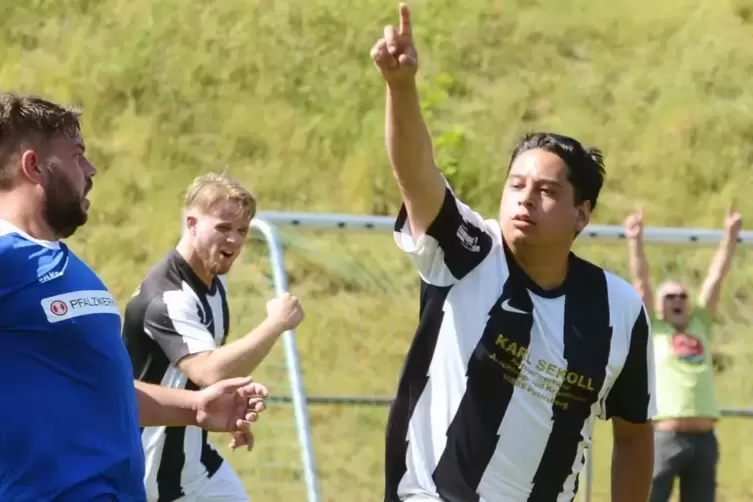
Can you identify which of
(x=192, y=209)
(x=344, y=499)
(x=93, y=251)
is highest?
(x=192, y=209)

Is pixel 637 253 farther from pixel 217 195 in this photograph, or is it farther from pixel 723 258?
pixel 217 195

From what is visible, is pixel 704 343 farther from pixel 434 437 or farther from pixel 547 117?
pixel 547 117

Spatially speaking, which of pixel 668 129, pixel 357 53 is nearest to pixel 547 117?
pixel 668 129

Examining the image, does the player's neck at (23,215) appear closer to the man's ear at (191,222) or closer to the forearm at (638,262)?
the man's ear at (191,222)

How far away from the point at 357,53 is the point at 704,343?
21.2 feet

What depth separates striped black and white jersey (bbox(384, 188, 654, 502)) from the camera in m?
3.38

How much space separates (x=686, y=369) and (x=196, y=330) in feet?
9.71

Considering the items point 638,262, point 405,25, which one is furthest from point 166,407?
point 638,262

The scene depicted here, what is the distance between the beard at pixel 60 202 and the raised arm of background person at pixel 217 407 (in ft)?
2.18

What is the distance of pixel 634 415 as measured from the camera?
3.71m

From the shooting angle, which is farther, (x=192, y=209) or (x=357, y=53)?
(x=357, y=53)

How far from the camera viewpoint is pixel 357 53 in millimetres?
12141

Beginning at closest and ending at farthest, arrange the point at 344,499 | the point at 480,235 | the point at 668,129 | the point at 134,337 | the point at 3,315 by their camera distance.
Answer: the point at 3,315, the point at 480,235, the point at 134,337, the point at 344,499, the point at 668,129

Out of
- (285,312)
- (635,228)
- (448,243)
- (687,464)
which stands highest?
(635,228)
